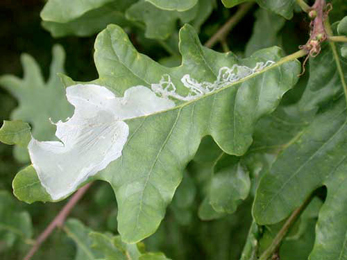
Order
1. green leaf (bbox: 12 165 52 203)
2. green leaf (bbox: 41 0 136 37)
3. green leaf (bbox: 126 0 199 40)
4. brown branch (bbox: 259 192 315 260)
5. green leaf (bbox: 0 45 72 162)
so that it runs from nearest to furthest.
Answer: green leaf (bbox: 12 165 52 203), brown branch (bbox: 259 192 315 260), green leaf (bbox: 41 0 136 37), green leaf (bbox: 126 0 199 40), green leaf (bbox: 0 45 72 162)

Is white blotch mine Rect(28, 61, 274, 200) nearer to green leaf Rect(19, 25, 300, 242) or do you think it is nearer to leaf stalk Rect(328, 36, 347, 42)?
green leaf Rect(19, 25, 300, 242)

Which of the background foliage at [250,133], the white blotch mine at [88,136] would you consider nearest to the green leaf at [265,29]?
the background foliage at [250,133]

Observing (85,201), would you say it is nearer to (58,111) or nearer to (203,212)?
(58,111)

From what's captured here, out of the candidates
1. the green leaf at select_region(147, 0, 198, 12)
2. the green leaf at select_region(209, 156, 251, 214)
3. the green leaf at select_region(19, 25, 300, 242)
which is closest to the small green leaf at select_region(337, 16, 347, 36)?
the green leaf at select_region(19, 25, 300, 242)

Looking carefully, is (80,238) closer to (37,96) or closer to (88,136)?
(37,96)

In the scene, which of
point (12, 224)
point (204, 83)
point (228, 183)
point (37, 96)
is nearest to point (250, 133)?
point (204, 83)

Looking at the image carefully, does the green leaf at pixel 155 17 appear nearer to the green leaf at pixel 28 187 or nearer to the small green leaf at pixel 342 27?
the small green leaf at pixel 342 27

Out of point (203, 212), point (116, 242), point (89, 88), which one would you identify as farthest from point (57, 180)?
point (203, 212)
